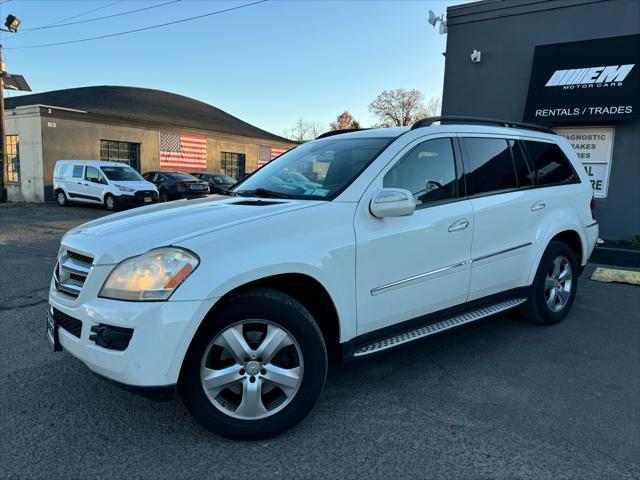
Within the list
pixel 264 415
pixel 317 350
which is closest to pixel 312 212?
pixel 317 350

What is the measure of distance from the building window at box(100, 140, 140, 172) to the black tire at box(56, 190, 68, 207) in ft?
17.3

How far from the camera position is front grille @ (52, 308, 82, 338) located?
2.52 meters

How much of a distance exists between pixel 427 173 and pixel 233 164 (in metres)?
29.1

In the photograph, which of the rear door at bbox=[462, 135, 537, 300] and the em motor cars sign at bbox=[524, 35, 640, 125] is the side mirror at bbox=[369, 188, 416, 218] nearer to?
the rear door at bbox=[462, 135, 537, 300]

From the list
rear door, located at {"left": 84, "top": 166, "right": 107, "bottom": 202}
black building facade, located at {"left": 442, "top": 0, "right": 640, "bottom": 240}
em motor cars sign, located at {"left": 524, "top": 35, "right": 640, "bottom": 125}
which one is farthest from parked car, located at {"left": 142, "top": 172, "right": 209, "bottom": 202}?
em motor cars sign, located at {"left": 524, "top": 35, "right": 640, "bottom": 125}

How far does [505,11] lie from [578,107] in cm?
270

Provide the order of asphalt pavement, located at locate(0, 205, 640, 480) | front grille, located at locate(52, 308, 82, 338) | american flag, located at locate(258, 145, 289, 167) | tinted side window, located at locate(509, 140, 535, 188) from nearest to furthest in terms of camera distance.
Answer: asphalt pavement, located at locate(0, 205, 640, 480) → front grille, located at locate(52, 308, 82, 338) → tinted side window, located at locate(509, 140, 535, 188) → american flag, located at locate(258, 145, 289, 167)

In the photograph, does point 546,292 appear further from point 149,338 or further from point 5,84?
point 5,84

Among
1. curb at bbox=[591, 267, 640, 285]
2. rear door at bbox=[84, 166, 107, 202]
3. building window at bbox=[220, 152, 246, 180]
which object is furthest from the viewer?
building window at bbox=[220, 152, 246, 180]

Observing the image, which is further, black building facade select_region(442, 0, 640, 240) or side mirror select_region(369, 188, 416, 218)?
black building facade select_region(442, 0, 640, 240)

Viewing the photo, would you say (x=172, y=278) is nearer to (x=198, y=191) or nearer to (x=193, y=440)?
(x=193, y=440)

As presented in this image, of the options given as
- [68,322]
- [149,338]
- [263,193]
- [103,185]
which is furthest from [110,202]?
[149,338]

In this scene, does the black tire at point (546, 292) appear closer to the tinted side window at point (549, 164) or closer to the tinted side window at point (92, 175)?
the tinted side window at point (549, 164)

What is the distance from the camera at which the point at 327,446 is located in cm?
259
